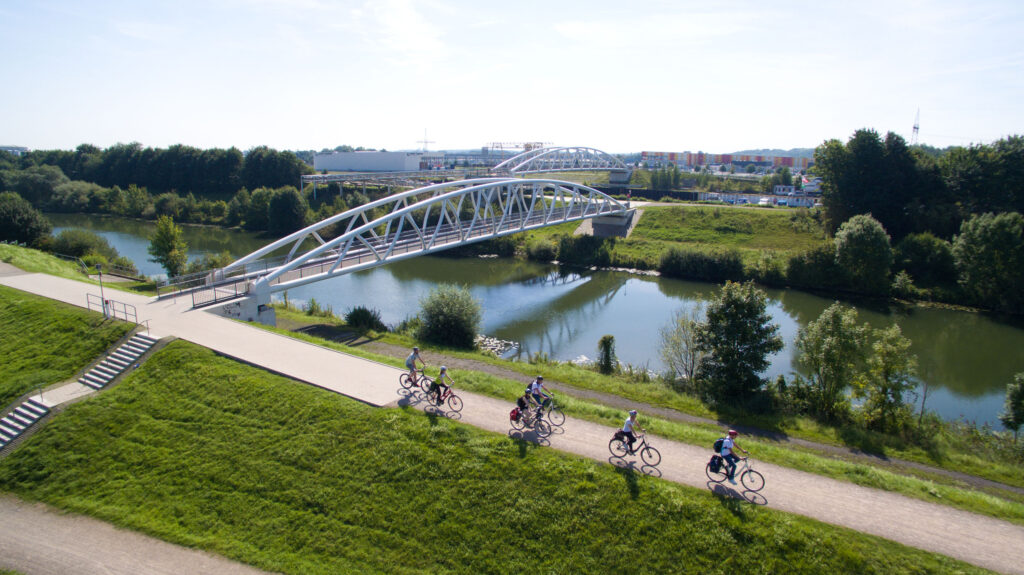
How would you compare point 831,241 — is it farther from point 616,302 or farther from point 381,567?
point 381,567

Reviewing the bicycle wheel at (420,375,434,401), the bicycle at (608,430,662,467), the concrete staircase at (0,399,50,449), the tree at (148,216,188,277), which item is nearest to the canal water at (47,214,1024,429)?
the tree at (148,216,188,277)

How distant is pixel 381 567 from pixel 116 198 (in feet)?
243

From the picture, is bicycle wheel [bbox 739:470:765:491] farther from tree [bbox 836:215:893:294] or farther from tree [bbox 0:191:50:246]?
tree [bbox 0:191:50:246]

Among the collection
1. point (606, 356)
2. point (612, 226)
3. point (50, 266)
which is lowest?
point (606, 356)

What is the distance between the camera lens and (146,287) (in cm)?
2320

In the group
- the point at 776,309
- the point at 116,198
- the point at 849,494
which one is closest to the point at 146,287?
the point at 849,494

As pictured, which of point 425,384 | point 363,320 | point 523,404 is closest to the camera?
point 523,404

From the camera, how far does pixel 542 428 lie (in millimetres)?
10953

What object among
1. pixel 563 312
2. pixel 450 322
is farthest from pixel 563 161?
pixel 450 322

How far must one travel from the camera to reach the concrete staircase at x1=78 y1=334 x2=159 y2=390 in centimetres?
1354

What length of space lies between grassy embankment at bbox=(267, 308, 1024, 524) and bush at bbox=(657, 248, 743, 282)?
23.8 meters

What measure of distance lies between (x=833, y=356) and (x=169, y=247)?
29751mm

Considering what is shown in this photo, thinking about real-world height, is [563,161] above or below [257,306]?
above

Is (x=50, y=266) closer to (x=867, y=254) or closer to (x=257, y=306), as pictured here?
(x=257, y=306)
